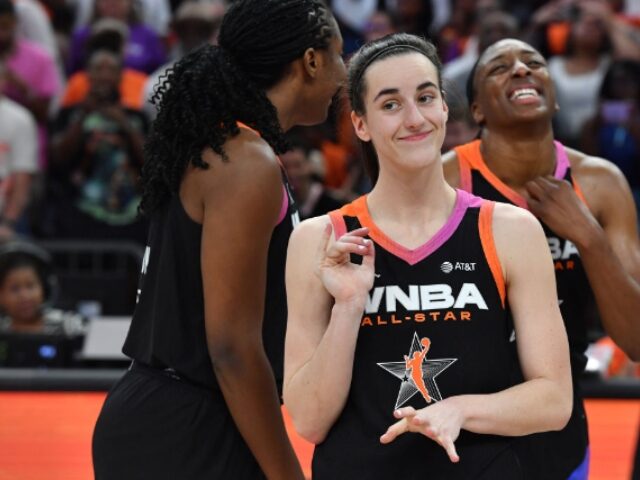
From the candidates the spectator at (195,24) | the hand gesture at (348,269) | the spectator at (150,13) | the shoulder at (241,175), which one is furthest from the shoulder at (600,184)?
the spectator at (150,13)

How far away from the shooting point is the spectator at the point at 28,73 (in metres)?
8.09

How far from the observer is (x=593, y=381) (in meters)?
5.34

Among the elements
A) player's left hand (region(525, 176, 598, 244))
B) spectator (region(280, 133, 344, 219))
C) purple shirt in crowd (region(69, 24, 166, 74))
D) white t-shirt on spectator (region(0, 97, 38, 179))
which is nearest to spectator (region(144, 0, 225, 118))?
purple shirt in crowd (region(69, 24, 166, 74))

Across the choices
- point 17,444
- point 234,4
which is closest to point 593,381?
point 17,444

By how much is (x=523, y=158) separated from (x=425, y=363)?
4.01 ft

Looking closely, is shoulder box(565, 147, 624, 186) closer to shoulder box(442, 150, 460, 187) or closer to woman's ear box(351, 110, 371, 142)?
shoulder box(442, 150, 460, 187)

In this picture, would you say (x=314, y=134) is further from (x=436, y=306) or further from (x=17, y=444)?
(x=436, y=306)

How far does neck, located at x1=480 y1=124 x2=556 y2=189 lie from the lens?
3.43m

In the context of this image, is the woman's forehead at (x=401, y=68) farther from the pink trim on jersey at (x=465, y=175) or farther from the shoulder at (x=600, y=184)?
the shoulder at (x=600, y=184)

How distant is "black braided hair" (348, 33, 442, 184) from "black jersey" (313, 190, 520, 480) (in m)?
0.40

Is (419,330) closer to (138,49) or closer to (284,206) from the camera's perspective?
(284,206)

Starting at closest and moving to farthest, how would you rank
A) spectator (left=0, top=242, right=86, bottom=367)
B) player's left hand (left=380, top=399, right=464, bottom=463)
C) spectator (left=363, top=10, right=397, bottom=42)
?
player's left hand (left=380, top=399, right=464, bottom=463) → spectator (left=0, top=242, right=86, bottom=367) → spectator (left=363, top=10, right=397, bottom=42)

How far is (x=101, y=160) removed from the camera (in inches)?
300

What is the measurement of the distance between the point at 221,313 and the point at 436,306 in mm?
477
